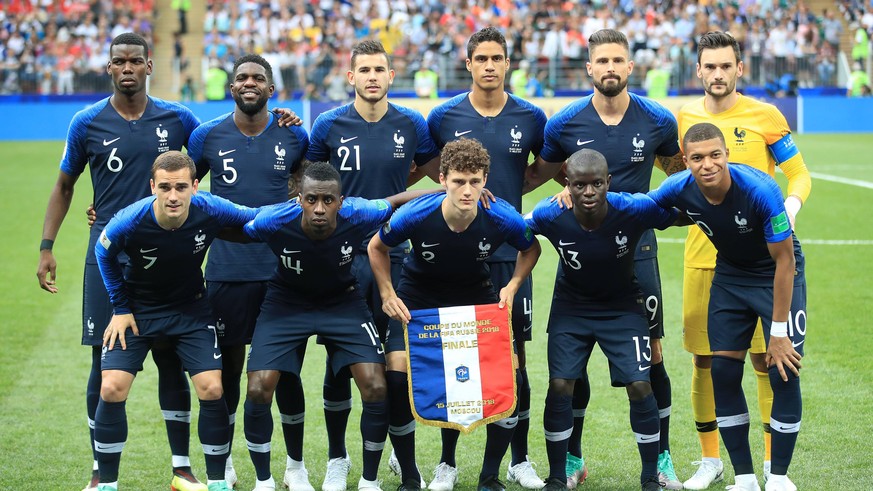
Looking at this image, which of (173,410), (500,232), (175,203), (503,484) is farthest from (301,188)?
(503,484)

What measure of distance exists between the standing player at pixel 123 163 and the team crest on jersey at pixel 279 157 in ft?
2.11

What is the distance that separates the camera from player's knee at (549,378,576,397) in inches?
247

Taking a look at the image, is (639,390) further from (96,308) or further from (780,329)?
(96,308)

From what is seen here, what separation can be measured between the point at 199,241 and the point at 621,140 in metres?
2.63

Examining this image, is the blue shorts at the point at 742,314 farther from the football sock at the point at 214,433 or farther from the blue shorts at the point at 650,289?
the football sock at the point at 214,433

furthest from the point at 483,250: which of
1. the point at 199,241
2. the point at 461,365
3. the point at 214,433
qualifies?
the point at 214,433

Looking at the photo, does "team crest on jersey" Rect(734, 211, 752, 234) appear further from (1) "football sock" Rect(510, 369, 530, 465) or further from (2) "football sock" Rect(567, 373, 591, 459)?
(1) "football sock" Rect(510, 369, 530, 465)

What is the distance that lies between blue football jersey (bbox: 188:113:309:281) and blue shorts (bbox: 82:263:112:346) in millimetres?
644

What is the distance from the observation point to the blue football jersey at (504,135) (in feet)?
22.5

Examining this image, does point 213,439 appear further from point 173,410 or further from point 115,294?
point 115,294

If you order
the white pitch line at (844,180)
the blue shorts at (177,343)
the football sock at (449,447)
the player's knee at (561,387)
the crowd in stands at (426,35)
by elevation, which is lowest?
the football sock at (449,447)

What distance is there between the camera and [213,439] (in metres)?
6.34

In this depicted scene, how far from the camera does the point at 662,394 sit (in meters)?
6.91

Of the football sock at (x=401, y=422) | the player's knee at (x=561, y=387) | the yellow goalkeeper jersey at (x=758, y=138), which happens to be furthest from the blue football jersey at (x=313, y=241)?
the yellow goalkeeper jersey at (x=758, y=138)
